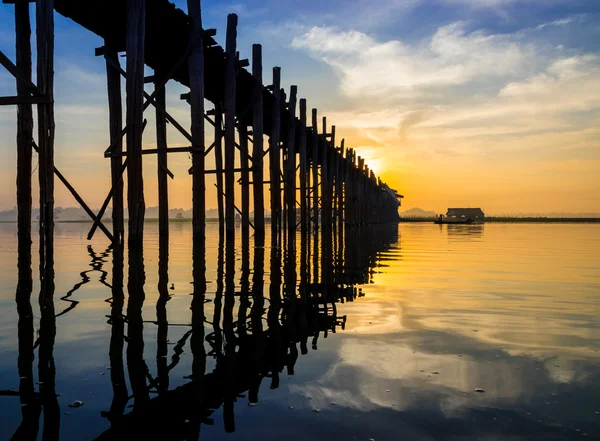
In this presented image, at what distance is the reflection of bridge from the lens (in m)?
2.27

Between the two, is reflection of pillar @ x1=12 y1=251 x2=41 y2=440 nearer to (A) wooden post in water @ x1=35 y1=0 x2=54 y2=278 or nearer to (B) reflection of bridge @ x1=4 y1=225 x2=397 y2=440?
(B) reflection of bridge @ x1=4 y1=225 x2=397 y2=440

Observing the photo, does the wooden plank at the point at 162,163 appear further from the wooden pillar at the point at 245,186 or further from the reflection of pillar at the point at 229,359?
the reflection of pillar at the point at 229,359

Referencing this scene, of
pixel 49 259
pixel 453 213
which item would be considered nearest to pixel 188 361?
pixel 49 259

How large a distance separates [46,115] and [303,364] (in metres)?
5.82

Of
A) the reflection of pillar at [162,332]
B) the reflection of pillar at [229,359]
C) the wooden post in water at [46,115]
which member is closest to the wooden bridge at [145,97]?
the wooden post in water at [46,115]

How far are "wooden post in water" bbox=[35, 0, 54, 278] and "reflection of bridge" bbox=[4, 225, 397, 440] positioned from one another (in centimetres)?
99

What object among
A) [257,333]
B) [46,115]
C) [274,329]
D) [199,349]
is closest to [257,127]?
[46,115]

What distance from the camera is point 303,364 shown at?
310 cm

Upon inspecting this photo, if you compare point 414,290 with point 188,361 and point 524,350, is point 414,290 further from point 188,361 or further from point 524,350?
point 188,361

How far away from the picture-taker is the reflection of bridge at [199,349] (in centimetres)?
227

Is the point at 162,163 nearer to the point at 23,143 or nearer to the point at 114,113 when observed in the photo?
the point at 114,113

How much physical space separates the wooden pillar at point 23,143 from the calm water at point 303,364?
1.75 metres

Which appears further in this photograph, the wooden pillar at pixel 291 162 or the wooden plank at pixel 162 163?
the wooden pillar at pixel 291 162

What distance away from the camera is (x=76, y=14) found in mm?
9172
